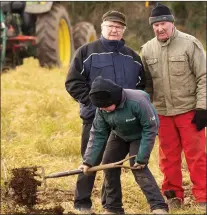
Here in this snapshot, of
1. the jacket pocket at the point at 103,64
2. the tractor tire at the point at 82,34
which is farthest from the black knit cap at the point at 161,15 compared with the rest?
the tractor tire at the point at 82,34

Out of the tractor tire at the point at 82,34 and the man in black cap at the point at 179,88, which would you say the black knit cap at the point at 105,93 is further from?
the tractor tire at the point at 82,34

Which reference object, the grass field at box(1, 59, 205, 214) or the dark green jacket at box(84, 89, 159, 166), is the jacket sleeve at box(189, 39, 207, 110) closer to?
the dark green jacket at box(84, 89, 159, 166)

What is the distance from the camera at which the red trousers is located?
5.29m

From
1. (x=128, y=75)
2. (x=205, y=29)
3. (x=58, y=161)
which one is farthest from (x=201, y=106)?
(x=205, y=29)

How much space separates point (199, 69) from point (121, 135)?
0.85 m

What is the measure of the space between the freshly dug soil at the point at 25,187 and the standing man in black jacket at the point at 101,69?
1.18ft

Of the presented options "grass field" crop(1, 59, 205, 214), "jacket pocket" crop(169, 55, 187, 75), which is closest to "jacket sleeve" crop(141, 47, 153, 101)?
"jacket pocket" crop(169, 55, 187, 75)

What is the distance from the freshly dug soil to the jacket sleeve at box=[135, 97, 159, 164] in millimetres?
979

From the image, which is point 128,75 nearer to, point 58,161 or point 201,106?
point 201,106

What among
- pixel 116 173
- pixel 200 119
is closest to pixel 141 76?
pixel 200 119

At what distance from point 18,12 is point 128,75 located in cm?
880

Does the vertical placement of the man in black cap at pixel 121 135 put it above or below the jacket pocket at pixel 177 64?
below

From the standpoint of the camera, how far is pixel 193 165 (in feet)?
17.5

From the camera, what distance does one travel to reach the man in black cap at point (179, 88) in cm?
524
